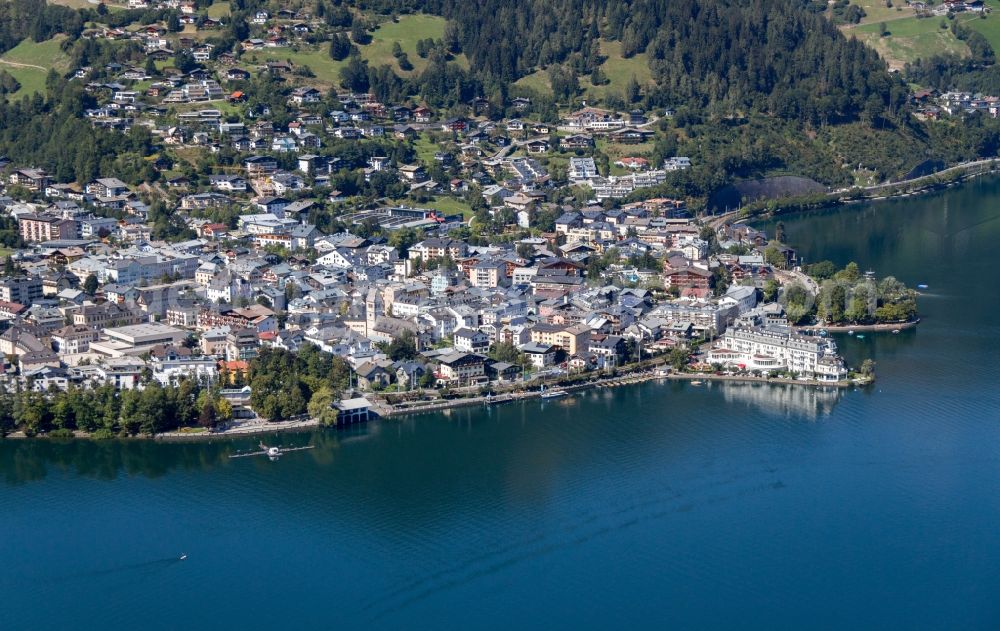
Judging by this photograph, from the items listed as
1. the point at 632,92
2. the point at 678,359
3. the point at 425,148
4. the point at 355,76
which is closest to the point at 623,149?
the point at 632,92

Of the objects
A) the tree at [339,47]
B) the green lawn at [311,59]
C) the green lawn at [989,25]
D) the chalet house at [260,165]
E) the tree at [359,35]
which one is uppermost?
the green lawn at [989,25]

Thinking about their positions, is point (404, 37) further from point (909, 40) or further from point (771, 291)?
point (909, 40)

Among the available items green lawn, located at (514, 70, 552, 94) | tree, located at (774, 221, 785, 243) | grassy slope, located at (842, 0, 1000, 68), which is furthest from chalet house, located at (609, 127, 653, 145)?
grassy slope, located at (842, 0, 1000, 68)

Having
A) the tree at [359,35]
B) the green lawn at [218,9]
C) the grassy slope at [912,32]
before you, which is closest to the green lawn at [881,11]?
the grassy slope at [912,32]

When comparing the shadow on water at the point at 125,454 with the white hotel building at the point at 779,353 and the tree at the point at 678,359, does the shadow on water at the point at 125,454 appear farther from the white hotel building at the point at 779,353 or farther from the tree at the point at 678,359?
the white hotel building at the point at 779,353

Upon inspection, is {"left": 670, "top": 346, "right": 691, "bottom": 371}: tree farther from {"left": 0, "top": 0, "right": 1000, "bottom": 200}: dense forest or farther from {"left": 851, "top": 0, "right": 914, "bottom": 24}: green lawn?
{"left": 851, "top": 0, "right": 914, "bottom": 24}: green lawn
